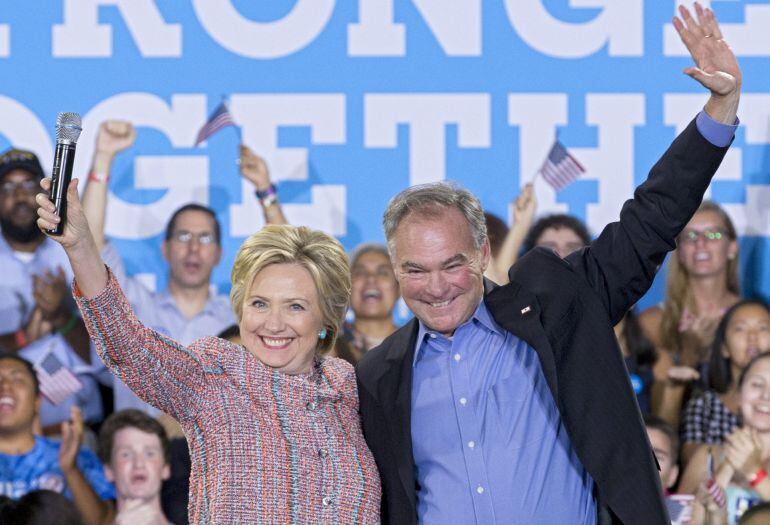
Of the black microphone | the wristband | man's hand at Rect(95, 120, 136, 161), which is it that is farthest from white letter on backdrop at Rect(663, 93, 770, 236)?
the black microphone

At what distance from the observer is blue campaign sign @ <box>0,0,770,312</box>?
17.4 feet

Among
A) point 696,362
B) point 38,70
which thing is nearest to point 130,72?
point 38,70

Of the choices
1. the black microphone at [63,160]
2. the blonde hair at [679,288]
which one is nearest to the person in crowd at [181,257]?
the blonde hair at [679,288]

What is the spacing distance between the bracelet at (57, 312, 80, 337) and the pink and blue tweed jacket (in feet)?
9.60

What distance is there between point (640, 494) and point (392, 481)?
52 centimetres

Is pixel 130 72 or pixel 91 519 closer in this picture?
pixel 91 519

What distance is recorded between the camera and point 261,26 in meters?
5.37

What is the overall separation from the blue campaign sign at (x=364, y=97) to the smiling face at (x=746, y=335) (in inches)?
16.3

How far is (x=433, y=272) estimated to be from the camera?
2.56 m

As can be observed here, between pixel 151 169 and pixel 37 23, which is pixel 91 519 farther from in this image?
pixel 37 23

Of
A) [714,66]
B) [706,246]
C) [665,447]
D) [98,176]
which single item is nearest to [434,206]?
[714,66]

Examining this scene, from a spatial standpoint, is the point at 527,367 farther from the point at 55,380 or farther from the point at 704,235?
the point at 55,380

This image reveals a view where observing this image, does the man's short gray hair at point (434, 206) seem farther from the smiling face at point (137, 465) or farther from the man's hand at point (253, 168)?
the man's hand at point (253, 168)

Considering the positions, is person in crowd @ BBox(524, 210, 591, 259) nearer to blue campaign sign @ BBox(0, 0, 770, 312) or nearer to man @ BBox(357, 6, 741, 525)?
blue campaign sign @ BBox(0, 0, 770, 312)
